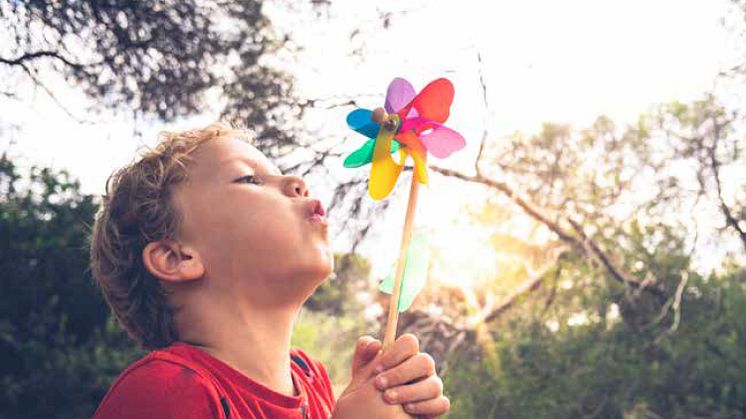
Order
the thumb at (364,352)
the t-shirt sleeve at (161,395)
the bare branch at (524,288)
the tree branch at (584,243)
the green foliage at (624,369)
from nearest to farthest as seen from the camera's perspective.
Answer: the t-shirt sleeve at (161,395)
the thumb at (364,352)
the green foliage at (624,369)
the tree branch at (584,243)
the bare branch at (524,288)

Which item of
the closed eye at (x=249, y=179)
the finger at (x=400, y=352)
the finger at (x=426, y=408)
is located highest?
the closed eye at (x=249, y=179)

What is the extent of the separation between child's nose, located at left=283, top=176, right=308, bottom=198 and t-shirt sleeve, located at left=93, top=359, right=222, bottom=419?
0.28 metres

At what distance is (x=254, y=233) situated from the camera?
3.05ft

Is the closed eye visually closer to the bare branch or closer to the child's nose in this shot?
the child's nose

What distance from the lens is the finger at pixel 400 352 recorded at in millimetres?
842

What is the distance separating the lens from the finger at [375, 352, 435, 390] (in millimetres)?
828

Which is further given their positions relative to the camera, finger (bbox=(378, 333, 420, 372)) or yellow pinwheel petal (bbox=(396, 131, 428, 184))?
yellow pinwheel petal (bbox=(396, 131, 428, 184))

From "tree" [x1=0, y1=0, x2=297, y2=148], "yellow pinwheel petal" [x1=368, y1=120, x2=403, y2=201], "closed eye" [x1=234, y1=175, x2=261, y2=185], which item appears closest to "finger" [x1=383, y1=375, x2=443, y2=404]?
"yellow pinwheel petal" [x1=368, y1=120, x2=403, y2=201]

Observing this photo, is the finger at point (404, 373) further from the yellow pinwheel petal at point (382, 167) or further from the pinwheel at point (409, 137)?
the yellow pinwheel petal at point (382, 167)

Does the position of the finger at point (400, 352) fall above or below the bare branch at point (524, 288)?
below

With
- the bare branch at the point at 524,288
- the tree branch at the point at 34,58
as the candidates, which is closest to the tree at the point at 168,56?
the tree branch at the point at 34,58

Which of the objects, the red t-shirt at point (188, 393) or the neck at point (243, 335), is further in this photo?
the neck at point (243, 335)

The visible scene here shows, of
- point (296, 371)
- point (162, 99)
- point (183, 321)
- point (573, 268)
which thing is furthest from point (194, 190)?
point (573, 268)

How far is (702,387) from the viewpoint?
119 inches
